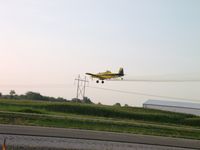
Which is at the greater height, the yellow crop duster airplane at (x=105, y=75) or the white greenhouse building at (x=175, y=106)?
the yellow crop duster airplane at (x=105, y=75)

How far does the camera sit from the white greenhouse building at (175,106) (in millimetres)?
104438

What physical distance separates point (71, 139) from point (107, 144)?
2.48 metres

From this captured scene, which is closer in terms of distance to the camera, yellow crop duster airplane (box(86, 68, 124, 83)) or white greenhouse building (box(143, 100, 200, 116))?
yellow crop duster airplane (box(86, 68, 124, 83))

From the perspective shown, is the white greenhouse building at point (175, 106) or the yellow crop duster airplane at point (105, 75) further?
the white greenhouse building at point (175, 106)

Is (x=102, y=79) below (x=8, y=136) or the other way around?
the other way around

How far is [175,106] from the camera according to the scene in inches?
4274

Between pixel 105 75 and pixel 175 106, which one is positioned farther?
pixel 175 106

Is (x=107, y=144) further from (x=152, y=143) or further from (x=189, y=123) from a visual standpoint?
(x=189, y=123)

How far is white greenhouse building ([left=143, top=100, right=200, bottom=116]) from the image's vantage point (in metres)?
104

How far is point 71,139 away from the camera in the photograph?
24.9 m

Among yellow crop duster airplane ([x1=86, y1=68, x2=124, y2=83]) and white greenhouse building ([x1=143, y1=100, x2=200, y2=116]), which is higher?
yellow crop duster airplane ([x1=86, y1=68, x2=124, y2=83])

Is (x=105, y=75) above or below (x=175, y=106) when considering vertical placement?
above

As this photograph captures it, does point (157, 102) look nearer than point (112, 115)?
No

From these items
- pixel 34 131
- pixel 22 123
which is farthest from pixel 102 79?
pixel 34 131
